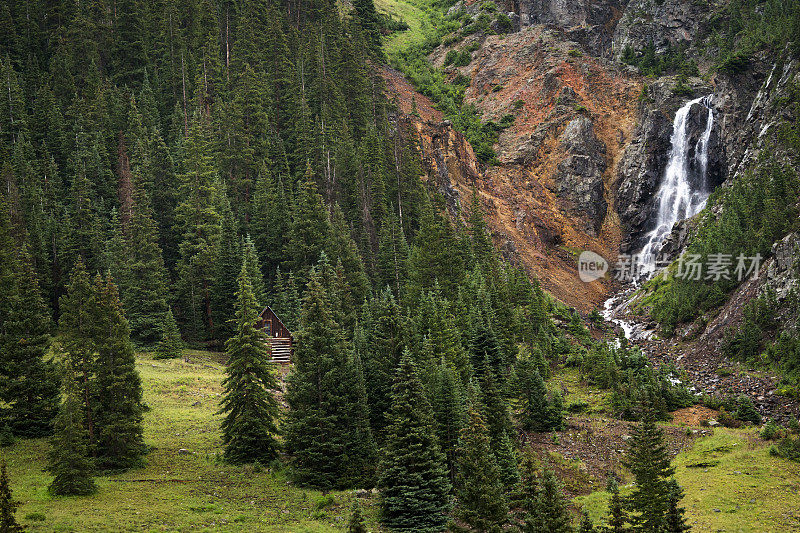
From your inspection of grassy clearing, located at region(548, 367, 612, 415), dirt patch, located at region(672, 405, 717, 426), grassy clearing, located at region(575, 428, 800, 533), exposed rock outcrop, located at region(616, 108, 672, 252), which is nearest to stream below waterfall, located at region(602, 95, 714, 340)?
exposed rock outcrop, located at region(616, 108, 672, 252)

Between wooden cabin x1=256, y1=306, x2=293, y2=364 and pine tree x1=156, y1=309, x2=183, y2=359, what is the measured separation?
23.0ft

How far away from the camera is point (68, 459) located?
27.2 meters

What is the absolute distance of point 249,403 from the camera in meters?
34.3

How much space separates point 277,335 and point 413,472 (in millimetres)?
30606

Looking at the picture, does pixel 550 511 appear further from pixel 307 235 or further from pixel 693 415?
pixel 307 235

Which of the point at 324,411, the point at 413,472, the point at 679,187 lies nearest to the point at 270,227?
the point at 324,411

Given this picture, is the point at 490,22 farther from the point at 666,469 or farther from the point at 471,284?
the point at 666,469

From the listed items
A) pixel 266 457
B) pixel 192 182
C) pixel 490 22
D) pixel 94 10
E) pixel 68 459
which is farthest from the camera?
pixel 490 22

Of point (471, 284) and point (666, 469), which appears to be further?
point (471, 284)

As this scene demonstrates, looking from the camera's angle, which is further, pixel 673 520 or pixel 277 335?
pixel 277 335

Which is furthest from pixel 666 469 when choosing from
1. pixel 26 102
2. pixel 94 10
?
pixel 94 10

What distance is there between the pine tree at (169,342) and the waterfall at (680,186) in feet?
236

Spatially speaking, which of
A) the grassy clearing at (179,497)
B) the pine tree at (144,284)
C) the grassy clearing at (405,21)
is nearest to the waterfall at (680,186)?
the grassy clearing at (405,21)

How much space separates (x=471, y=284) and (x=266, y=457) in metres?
30.8
